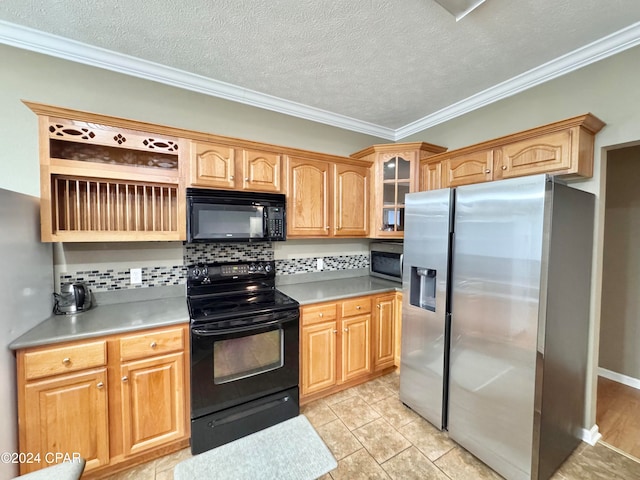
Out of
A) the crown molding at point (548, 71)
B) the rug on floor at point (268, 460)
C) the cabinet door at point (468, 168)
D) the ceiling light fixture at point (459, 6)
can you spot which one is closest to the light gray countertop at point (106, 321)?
the rug on floor at point (268, 460)

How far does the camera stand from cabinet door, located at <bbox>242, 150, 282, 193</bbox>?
2164mm

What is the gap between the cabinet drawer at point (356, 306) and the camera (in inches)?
91.6

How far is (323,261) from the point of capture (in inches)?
116

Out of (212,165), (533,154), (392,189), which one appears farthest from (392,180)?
(212,165)

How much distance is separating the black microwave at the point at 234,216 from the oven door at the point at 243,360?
657mm

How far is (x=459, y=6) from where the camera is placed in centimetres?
140

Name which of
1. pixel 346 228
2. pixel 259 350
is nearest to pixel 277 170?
pixel 346 228

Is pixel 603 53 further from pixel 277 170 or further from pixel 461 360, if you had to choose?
pixel 277 170

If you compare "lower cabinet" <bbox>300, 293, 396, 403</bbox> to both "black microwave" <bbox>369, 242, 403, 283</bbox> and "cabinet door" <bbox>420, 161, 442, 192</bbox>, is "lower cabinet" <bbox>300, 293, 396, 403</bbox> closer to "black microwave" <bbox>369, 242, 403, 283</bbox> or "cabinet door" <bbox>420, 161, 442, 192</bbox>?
"black microwave" <bbox>369, 242, 403, 283</bbox>

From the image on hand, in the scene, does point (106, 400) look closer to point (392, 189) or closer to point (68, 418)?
point (68, 418)

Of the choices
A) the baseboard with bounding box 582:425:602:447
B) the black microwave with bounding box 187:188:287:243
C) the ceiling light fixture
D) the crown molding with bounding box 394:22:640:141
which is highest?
the crown molding with bounding box 394:22:640:141

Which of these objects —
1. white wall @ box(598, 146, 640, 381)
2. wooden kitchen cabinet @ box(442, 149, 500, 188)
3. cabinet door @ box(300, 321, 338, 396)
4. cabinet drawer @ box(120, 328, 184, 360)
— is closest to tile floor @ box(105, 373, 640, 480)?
cabinet door @ box(300, 321, 338, 396)

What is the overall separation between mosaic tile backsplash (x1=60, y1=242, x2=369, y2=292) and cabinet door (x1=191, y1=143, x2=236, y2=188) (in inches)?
23.1

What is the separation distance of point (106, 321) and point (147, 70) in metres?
1.84
